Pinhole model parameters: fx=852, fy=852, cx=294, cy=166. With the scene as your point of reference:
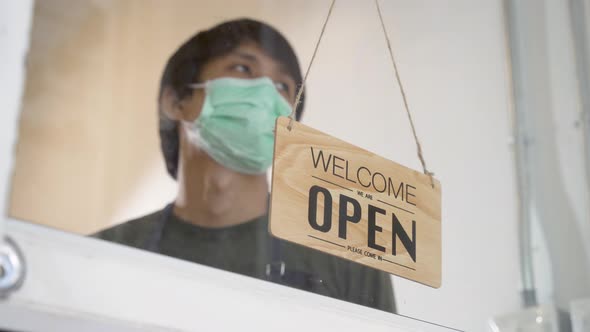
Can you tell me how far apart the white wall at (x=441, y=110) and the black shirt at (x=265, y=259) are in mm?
54

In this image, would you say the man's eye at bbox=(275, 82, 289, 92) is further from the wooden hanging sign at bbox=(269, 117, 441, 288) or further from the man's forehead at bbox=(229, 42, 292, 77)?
the wooden hanging sign at bbox=(269, 117, 441, 288)

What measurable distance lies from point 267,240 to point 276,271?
0.38m

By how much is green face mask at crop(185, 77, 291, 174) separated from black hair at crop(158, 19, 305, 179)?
4 centimetres

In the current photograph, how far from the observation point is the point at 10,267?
2.65 ft

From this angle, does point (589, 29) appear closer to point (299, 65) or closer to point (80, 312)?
point (299, 65)

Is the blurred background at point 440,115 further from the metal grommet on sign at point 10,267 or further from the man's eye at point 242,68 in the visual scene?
the metal grommet on sign at point 10,267

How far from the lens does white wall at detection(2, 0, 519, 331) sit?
4.98 feet

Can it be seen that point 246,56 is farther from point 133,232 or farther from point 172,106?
point 133,232

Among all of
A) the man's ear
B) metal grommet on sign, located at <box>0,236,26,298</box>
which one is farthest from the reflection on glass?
metal grommet on sign, located at <box>0,236,26,298</box>

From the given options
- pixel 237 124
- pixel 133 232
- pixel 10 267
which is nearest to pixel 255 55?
pixel 237 124

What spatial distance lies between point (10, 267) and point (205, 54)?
1149 millimetres

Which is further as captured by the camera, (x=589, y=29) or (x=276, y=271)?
(x=589, y=29)

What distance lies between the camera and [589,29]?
2102mm

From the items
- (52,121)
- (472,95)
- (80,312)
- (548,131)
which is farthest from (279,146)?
(548,131)
